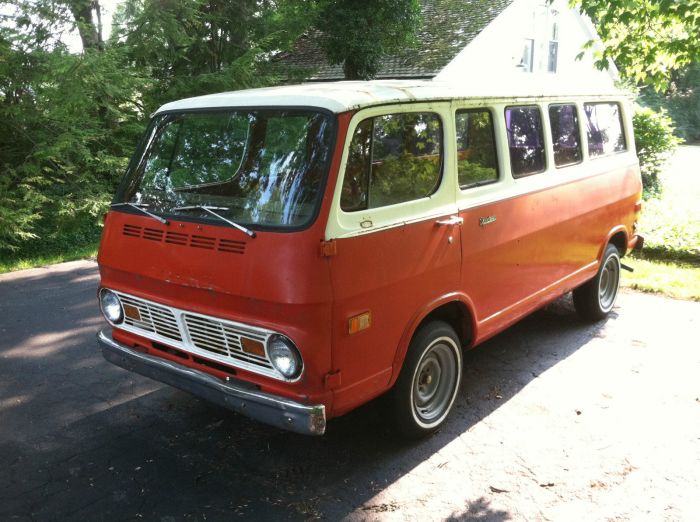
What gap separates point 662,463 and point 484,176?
82.9 inches

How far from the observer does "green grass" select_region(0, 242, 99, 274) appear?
893 cm

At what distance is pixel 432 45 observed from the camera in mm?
19891

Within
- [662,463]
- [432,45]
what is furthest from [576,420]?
[432,45]

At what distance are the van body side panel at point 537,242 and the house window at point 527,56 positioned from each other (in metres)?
16.9

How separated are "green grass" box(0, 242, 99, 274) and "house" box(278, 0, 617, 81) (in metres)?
9.33

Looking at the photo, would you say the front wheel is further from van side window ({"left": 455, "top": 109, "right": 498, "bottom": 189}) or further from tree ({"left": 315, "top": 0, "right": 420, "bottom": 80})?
tree ({"left": 315, "top": 0, "right": 420, "bottom": 80})

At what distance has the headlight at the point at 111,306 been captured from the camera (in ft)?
13.0

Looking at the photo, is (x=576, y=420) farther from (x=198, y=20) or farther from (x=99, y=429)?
(x=198, y=20)

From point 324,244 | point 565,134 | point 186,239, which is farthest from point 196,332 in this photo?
point 565,134

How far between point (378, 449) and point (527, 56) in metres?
20.8

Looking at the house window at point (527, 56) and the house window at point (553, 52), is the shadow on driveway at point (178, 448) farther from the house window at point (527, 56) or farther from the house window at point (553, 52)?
the house window at point (553, 52)

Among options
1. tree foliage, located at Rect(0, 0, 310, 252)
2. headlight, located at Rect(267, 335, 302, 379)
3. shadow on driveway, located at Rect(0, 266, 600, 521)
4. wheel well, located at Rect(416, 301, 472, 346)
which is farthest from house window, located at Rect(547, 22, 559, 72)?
headlight, located at Rect(267, 335, 302, 379)

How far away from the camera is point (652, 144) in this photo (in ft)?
52.2

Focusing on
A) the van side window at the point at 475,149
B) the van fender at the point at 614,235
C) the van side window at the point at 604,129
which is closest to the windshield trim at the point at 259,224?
the van side window at the point at 475,149
